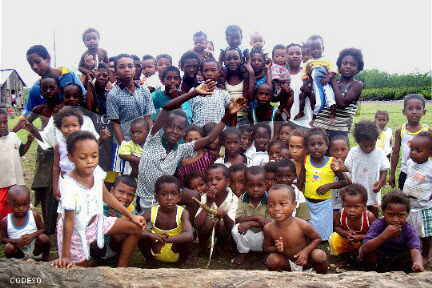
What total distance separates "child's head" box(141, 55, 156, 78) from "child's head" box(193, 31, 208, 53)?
587 mm

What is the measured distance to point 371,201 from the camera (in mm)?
4145

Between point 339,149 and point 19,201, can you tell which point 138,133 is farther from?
point 339,149

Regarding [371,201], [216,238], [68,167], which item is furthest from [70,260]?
[371,201]

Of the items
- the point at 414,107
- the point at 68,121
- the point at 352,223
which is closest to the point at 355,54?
the point at 414,107

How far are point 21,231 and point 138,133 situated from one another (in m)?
1.35

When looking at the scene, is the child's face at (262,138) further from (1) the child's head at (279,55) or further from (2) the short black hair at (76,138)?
(2) the short black hair at (76,138)

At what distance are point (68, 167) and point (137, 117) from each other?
1.09 m

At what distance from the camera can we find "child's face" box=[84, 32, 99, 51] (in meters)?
5.33

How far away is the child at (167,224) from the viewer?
138 inches

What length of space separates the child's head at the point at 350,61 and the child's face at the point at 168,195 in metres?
2.30

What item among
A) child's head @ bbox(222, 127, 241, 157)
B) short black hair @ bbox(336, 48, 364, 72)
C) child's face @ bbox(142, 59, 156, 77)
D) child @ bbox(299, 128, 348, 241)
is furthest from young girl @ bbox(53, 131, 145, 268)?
short black hair @ bbox(336, 48, 364, 72)

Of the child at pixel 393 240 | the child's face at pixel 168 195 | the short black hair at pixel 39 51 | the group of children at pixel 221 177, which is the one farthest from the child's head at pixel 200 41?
the child at pixel 393 240

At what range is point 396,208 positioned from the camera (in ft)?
10.4

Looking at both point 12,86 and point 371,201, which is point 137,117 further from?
point 12,86
